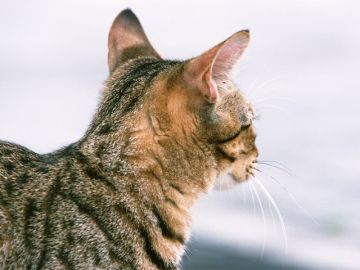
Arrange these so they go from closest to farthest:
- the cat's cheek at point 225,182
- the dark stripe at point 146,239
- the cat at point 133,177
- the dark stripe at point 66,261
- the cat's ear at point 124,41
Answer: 1. the dark stripe at point 66,261
2. the cat at point 133,177
3. the dark stripe at point 146,239
4. the cat's cheek at point 225,182
5. the cat's ear at point 124,41

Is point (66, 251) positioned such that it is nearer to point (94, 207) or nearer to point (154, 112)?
point (94, 207)

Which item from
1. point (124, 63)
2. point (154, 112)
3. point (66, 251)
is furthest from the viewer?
point (124, 63)

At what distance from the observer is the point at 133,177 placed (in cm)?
611

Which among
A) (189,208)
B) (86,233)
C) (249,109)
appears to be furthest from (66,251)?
(249,109)

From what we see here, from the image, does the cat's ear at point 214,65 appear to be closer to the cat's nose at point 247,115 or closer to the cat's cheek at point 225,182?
the cat's nose at point 247,115

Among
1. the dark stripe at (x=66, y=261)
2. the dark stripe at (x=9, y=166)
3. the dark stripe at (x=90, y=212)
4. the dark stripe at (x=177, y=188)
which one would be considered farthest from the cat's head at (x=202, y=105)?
the dark stripe at (x=66, y=261)

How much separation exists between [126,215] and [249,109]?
1488 mm

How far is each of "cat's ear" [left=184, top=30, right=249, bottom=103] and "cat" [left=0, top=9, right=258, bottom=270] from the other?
1 cm

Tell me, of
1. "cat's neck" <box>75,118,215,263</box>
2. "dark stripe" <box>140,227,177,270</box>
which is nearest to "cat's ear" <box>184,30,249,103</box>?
"cat's neck" <box>75,118,215,263</box>

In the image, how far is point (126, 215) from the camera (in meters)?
6.05

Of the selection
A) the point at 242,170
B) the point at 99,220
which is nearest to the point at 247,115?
the point at 242,170

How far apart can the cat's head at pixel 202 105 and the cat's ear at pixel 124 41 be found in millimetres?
592

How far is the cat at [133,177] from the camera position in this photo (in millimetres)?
5820

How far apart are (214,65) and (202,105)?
314 mm
